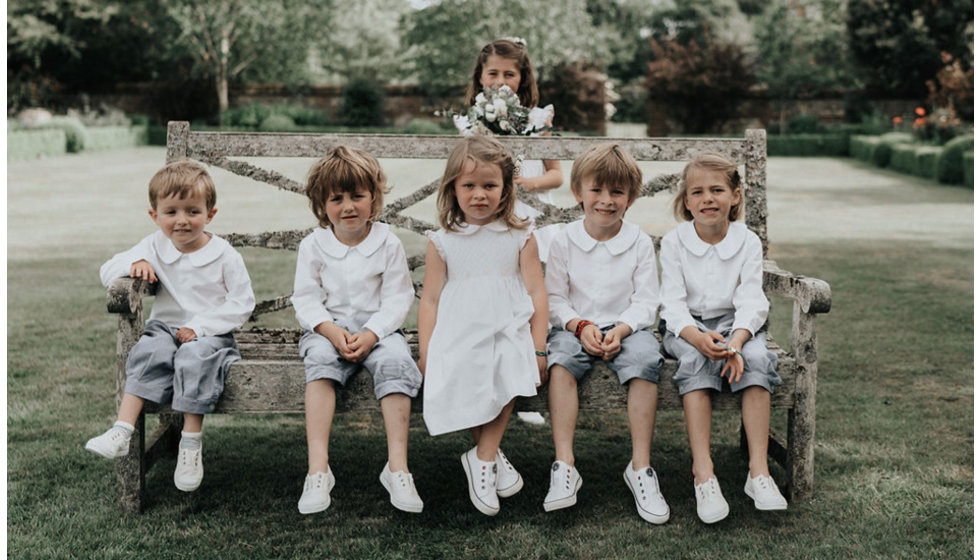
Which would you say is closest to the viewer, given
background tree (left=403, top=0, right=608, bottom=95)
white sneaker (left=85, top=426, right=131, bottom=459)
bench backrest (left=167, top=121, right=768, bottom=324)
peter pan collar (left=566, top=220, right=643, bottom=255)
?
white sneaker (left=85, top=426, right=131, bottom=459)

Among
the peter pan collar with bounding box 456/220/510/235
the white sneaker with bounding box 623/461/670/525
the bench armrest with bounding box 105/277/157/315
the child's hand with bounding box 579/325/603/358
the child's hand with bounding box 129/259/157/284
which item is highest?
the peter pan collar with bounding box 456/220/510/235

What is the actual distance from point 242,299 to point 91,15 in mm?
36113

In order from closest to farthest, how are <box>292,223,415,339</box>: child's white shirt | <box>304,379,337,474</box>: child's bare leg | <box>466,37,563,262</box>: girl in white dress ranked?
<box>304,379,337,474</box>: child's bare leg < <box>292,223,415,339</box>: child's white shirt < <box>466,37,563,262</box>: girl in white dress

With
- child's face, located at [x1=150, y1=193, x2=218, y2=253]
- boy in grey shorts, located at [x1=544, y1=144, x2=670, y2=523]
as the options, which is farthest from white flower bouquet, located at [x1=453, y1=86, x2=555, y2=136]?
child's face, located at [x1=150, y1=193, x2=218, y2=253]

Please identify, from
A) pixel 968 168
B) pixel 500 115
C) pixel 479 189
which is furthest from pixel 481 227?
pixel 968 168

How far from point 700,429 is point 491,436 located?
2.32 feet

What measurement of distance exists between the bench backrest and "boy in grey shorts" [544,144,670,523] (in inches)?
18.2

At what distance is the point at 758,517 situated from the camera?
11.4 feet

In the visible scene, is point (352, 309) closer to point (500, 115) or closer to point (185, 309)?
point (185, 309)

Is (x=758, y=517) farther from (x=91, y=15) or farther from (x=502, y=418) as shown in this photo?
(x=91, y=15)

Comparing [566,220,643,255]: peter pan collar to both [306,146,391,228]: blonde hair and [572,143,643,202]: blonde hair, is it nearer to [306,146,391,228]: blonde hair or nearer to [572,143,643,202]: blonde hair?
[572,143,643,202]: blonde hair

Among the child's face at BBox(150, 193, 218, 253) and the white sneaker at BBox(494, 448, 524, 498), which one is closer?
the white sneaker at BBox(494, 448, 524, 498)

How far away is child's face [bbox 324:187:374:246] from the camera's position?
3.57 metres

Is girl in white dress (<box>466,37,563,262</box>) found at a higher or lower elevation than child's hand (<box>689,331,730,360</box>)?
higher
